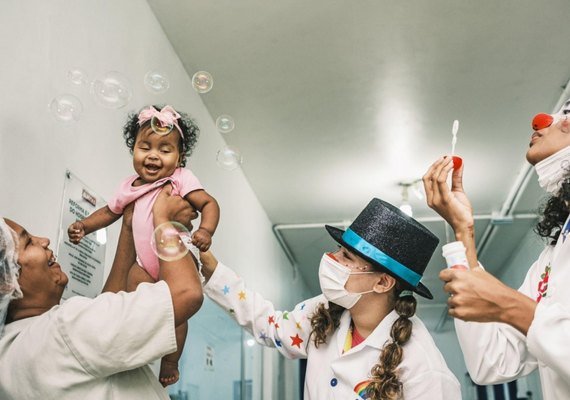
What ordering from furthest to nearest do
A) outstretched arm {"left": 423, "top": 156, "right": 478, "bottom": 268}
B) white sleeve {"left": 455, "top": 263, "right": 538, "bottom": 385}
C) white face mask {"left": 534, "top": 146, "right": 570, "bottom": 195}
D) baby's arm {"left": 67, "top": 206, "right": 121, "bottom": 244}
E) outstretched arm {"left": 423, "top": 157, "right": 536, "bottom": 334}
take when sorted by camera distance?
1. baby's arm {"left": 67, "top": 206, "right": 121, "bottom": 244}
2. white face mask {"left": 534, "top": 146, "right": 570, "bottom": 195}
3. white sleeve {"left": 455, "top": 263, "right": 538, "bottom": 385}
4. outstretched arm {"left": 423, "top": 156, "right": 478, "bottom": 268}
5. outstretched arm {"left": 423, "top": 157, "right": 536, "bottom": 334}

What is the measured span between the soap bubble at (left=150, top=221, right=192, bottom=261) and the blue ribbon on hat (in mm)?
664

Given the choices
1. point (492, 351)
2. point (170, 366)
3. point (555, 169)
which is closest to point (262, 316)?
point (170, 366)

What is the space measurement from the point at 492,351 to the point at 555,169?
56cm

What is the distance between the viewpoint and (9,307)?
142cm

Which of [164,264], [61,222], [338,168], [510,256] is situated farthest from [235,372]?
[510,256]

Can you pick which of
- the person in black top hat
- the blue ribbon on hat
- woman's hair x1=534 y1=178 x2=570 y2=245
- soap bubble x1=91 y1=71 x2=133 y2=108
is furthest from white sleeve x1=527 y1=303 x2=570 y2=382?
soap bubble x1=91 y1=71 x2=133 y2=108

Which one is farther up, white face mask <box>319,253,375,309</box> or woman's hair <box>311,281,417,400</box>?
white face mask <box>319,253,375,309</box>

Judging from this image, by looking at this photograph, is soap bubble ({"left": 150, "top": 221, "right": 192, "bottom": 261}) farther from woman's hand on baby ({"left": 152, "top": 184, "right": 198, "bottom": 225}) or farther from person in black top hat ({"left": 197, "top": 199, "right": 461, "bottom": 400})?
person in black top hat ({"left": 197, "top": 199, "right": 461, "bottom": 400})

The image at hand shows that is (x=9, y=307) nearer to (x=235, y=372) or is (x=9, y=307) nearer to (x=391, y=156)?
(x=235, y=372)

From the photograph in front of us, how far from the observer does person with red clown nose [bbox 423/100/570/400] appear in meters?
1.21

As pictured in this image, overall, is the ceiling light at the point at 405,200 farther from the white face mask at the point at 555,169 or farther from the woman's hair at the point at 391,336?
the white face mask at the point at 555,169

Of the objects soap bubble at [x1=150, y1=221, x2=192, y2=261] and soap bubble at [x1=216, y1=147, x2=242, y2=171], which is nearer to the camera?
soap bubble at [x1=150, y1=221, x2=192, y2=261]

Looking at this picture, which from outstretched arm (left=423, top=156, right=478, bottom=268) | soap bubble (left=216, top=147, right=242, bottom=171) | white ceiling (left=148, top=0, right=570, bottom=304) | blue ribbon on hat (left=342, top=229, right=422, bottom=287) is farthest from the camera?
white ceiling (left=148, top=0, right=570, bottom=304)

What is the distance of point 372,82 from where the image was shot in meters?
3.85
